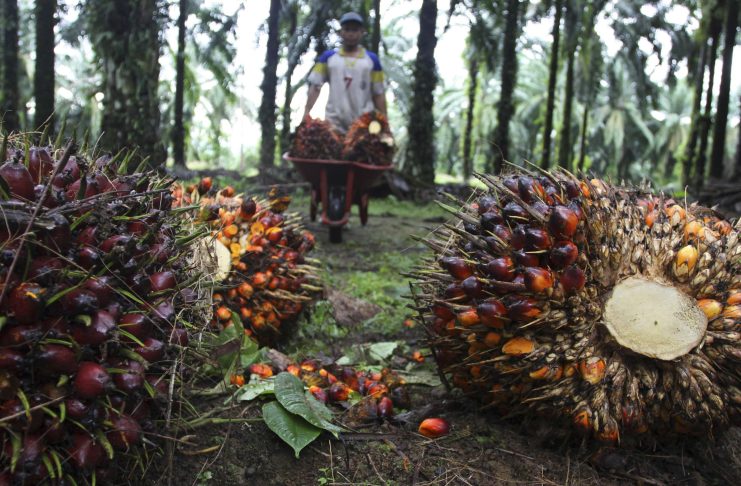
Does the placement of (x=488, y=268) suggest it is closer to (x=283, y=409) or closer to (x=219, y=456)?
(x=283, y=409)

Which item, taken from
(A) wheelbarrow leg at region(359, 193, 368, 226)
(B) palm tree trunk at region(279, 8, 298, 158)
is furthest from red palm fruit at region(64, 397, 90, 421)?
(B) palm tree trunk at region(279, 8, 298, 158)

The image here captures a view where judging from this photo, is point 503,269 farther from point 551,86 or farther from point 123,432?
point 551,86

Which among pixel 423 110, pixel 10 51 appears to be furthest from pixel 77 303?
pixel 423 110

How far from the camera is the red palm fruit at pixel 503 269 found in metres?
2.09

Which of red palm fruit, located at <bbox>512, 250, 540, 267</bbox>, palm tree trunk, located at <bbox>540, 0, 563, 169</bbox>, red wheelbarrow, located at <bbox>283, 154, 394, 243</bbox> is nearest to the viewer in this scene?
red palm fruit, located at <bbox>512, 250, 540, 267</bbox>

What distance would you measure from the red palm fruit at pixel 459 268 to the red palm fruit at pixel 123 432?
1156mm

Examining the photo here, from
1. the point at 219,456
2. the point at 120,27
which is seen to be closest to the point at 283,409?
the point at 219,456

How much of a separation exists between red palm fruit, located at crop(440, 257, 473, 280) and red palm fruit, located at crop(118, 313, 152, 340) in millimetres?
1080

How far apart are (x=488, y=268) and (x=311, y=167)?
5.00m

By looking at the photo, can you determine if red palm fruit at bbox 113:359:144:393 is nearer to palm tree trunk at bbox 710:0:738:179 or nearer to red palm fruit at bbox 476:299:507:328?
red palm fruit at bbox 476:299:507:328

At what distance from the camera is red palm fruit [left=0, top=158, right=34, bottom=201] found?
1487 mm

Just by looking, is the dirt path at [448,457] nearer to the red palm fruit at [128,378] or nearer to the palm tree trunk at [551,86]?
the red palm fruit at [128,378]

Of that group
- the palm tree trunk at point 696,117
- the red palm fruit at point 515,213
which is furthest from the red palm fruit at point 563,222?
the palm tree trunk at point 696,117

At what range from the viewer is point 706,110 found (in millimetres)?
13992
